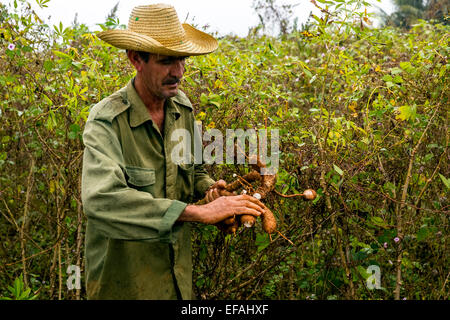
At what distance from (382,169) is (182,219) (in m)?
1.33

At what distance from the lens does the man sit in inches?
68.0

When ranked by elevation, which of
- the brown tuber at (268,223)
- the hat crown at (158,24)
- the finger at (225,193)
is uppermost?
the hat crown at (158,24)

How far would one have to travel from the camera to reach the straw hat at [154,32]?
6.48 ft

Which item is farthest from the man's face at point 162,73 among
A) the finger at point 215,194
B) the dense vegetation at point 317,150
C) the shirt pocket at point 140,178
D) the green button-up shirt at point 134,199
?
the dense vegetation at point 317,150

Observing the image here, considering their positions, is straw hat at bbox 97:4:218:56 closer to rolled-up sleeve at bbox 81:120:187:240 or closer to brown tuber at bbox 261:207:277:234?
rolled-up sleeve at bbox 81:120:187:240

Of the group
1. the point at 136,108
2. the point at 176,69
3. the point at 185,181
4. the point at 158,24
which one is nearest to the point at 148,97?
the point at 136,108

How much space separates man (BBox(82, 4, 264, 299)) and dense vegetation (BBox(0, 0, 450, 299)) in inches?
17.7

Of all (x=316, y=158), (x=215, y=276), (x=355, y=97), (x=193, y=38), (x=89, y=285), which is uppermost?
(x=193, y=38)

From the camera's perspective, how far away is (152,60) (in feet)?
6.55

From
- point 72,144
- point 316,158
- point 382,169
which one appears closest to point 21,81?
point 72,144

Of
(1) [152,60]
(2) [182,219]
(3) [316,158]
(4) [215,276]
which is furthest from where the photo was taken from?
(4) [215,276]

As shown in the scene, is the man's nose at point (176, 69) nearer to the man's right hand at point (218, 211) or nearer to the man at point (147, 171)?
the man at point (147, 171)
